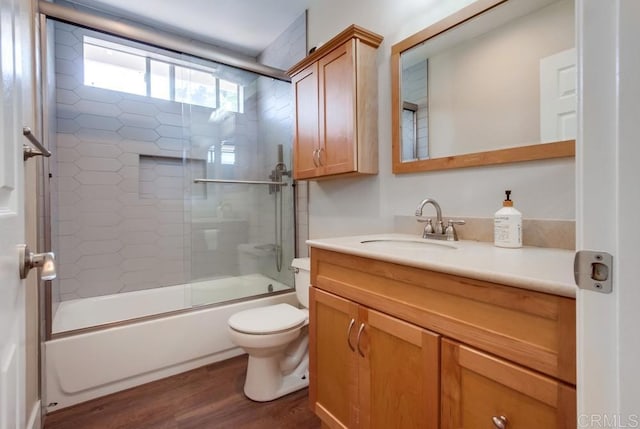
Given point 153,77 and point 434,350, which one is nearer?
point 434,350

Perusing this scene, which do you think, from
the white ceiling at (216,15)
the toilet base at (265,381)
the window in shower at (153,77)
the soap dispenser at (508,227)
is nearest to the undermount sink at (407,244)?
the soap dispenser at (508,227)

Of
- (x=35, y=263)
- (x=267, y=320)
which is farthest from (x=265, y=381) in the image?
(x=35, y=263)

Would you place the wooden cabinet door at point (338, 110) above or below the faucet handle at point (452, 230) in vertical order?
above

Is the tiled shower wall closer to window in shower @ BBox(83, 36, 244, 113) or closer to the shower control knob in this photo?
window in shower @ BBox(83, 36, 244, 113)

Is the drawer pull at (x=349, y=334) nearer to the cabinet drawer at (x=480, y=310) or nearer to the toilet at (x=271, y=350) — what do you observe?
the cabinet drawer at (x=480, y=310)

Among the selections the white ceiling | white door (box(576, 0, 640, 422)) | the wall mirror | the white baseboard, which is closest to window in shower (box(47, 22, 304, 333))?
the white ceiling

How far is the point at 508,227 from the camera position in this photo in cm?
109

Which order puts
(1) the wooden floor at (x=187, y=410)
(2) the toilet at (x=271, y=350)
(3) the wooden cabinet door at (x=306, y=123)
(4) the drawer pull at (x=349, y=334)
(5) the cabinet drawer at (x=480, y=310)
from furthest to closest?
(3) the wooden cabinet door at (x=306, y=123) → (2) the toilet at (x=271, y=350) → (1) the wooden floor at (x=187, y=410) → (4) the drawer pull at (x=349, y=334) → (5) the cabinet drawer at (x=480, y=310)

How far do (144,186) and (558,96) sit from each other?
2935mm

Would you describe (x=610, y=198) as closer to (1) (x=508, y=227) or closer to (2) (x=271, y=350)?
(1) (x=508, y=227)

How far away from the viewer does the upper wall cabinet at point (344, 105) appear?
65.5 inches

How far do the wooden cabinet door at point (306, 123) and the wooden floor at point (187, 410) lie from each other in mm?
1371

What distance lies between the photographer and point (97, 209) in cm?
249

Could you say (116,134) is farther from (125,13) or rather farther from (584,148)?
(584,148)
